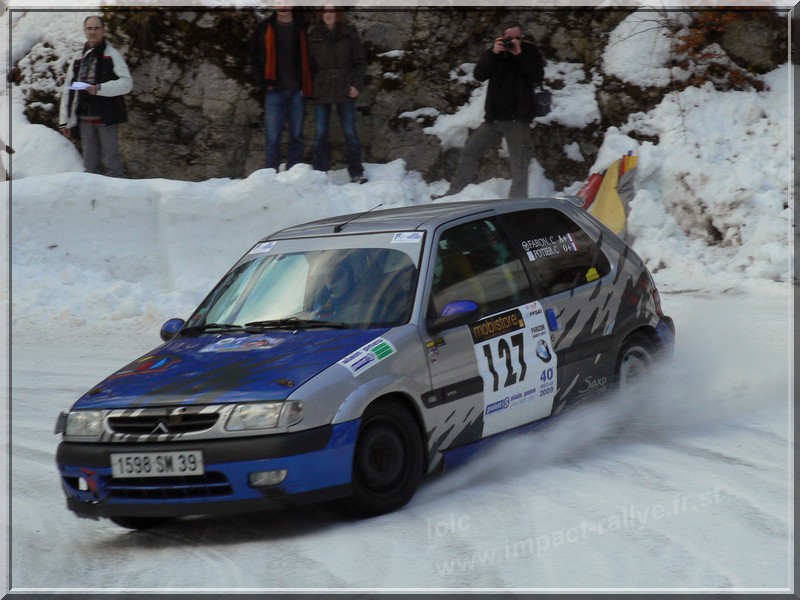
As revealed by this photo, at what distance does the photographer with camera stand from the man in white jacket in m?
4.23

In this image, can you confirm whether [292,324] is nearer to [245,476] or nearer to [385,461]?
[385,461]

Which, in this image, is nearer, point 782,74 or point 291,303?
point 291,303

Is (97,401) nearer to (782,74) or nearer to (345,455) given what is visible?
(345,455)

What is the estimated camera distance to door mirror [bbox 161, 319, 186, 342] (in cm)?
743

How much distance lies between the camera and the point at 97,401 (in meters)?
6.38

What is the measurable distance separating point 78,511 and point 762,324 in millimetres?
7209

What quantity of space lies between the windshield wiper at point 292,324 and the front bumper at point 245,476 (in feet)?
2.75

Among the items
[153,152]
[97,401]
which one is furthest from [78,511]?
[153,152]

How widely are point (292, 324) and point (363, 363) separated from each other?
72cm

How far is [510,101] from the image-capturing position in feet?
47.8

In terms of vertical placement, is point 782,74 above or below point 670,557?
above

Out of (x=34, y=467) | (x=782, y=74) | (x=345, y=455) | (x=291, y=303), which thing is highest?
(x=782, y=74)

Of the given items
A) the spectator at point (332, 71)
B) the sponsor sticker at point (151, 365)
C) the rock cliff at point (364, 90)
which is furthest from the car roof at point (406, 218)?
the rock cliff at point (364, 90)

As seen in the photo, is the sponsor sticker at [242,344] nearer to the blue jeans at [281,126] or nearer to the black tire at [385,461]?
the black tire at [385,461]
